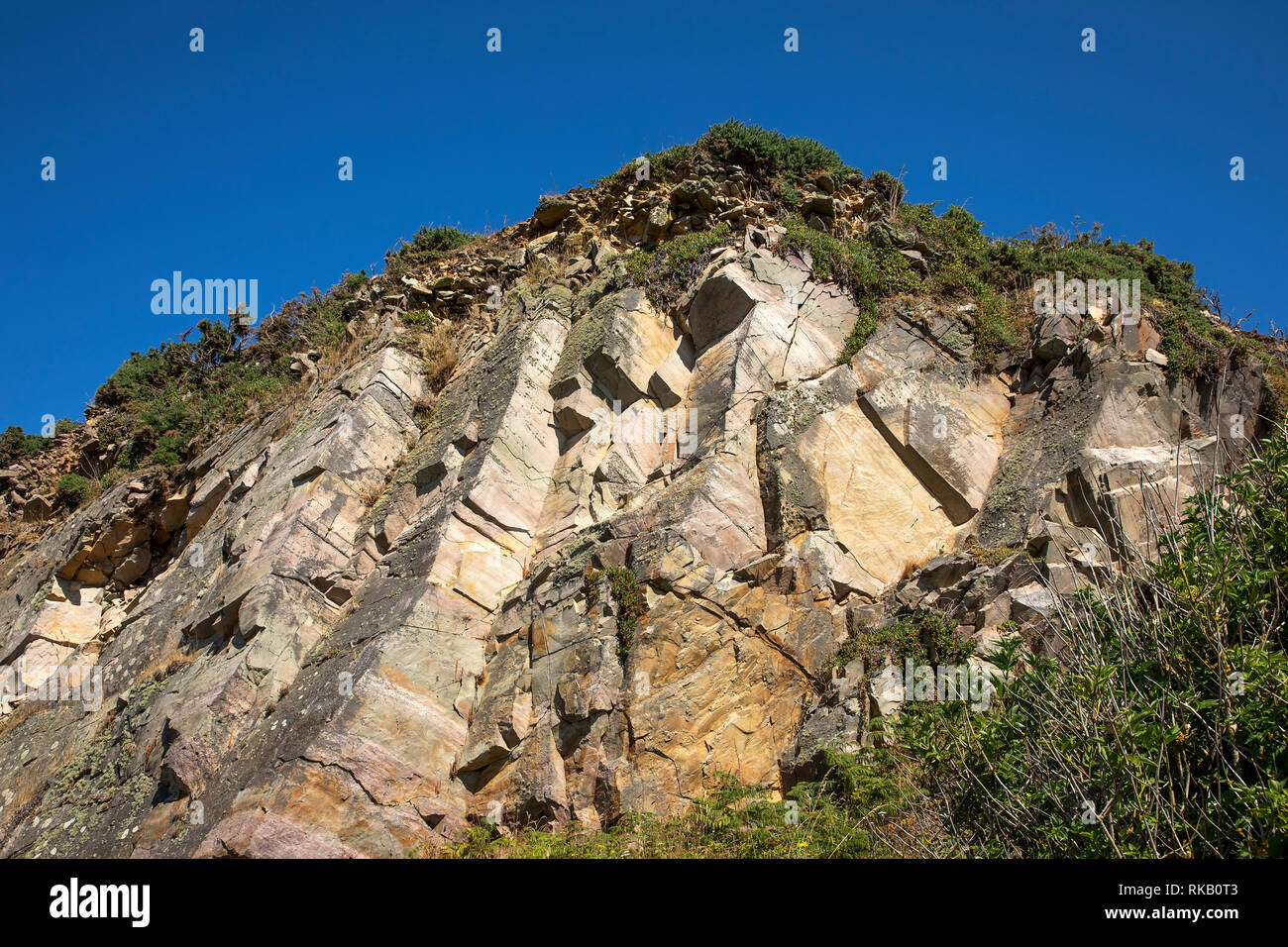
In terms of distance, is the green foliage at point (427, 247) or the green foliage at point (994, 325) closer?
the green foliage at point (994, 325)

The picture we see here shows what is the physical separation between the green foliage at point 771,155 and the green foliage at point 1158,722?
11.5 metres

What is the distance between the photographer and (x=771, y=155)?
54.5ft

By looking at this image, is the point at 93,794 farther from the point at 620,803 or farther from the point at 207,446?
the point at 207,446

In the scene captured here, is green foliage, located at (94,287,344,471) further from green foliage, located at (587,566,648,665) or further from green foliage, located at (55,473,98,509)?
green foliage, located at (587,566,648,665)

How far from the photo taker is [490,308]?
16.3 m

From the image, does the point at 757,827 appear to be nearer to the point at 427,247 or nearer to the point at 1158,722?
the point at 1158,722

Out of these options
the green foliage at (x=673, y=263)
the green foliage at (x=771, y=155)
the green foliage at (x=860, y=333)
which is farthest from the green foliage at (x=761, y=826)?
the green foliage at (x=771, y=155)

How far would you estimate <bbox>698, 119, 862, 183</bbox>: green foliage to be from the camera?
16.6 metres

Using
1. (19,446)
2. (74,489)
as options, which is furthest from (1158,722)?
(19,446)

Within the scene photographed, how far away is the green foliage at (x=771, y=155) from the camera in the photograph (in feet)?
54.3

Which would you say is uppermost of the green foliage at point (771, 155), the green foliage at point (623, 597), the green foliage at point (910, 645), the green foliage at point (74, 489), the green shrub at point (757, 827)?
the green foliage at point (771, 155)

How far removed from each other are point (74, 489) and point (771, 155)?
15441 millimetres

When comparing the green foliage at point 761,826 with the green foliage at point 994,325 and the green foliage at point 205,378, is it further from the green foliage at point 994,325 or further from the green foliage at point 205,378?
the green foliage at point 205,378
